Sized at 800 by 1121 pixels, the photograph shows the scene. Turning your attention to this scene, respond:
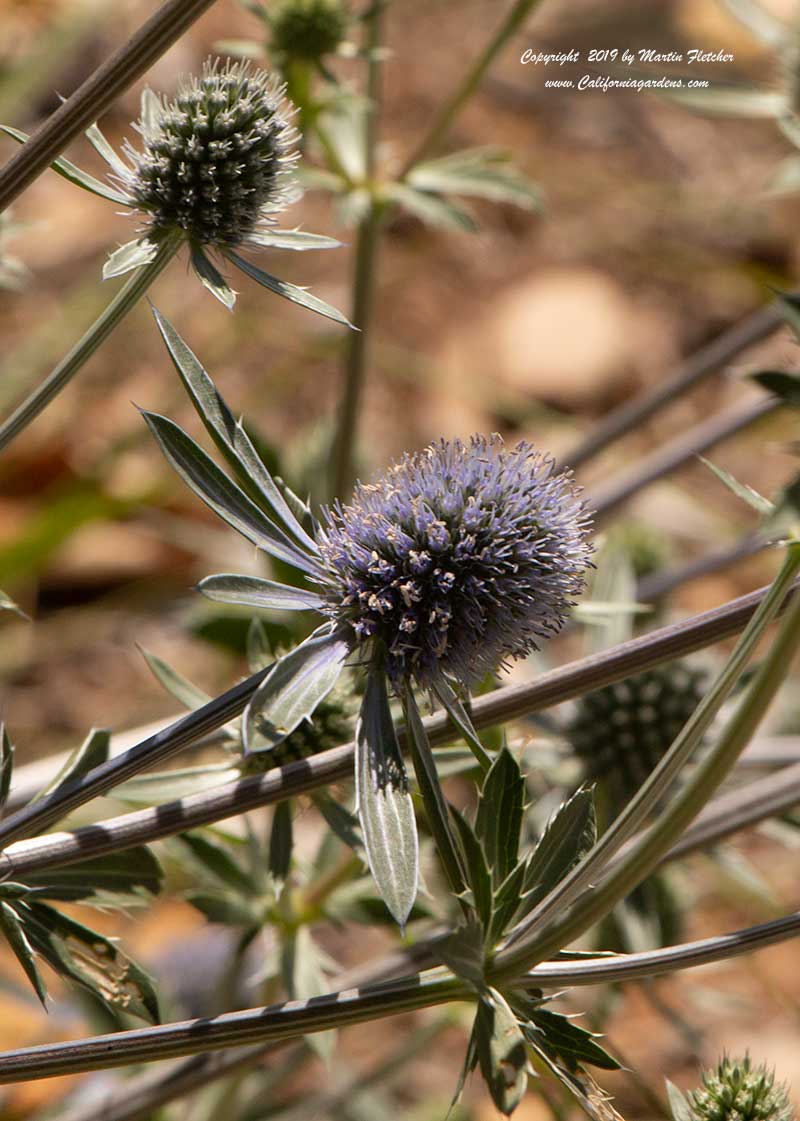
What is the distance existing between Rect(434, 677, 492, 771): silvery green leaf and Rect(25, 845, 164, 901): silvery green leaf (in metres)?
0.48

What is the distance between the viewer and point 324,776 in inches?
52.4

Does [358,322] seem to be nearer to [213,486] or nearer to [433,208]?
[433,208]

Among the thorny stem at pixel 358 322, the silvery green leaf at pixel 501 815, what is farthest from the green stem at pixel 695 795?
the thorny stem at pixel 358 322

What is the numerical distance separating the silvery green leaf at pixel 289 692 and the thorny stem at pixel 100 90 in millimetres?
582

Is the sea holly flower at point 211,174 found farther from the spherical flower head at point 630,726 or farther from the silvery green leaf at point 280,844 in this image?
the spherical flower head at point 630,726

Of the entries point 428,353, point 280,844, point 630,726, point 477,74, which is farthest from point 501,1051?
point 428,353

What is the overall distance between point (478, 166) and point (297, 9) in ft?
1.63

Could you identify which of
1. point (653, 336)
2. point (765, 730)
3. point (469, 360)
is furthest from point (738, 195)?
point (765, 730)

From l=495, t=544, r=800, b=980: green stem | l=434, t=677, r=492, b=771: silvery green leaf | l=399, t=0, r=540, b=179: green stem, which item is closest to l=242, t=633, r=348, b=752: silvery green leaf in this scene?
l=434, t=677, r=492, b=771: silvery green leaf

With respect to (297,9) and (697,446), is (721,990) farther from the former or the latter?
(297,9)

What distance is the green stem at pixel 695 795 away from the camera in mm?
1000

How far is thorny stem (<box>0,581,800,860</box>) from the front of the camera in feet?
4.04

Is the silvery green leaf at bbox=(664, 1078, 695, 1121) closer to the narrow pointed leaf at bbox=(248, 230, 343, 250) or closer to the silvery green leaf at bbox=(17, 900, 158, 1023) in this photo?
the silvery green leaf at bbox=(17, 900, 158, 1023)

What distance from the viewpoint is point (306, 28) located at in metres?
2.54
